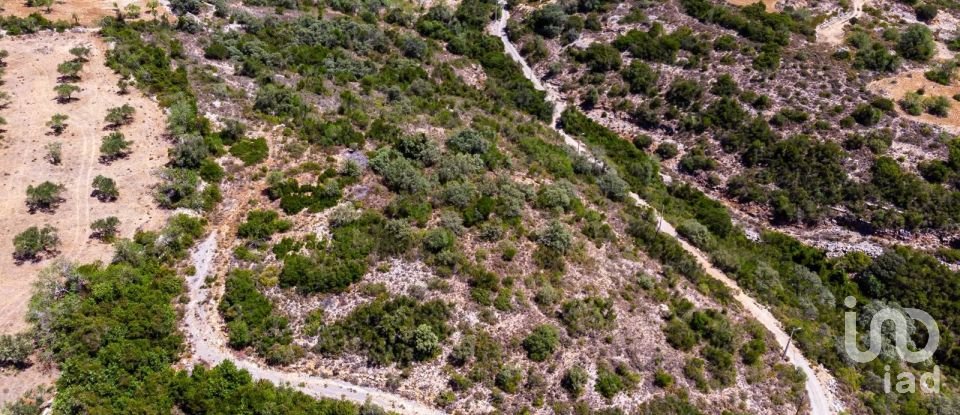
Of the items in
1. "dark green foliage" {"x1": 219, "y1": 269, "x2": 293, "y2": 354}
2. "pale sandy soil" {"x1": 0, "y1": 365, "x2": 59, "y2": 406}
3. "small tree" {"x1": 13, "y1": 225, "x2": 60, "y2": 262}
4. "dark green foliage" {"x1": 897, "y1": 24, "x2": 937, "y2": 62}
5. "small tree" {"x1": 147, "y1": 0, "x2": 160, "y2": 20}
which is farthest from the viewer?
"dark green foliage" {"x1": 897, "y1": 24, "x2": 937, "y2": 62}

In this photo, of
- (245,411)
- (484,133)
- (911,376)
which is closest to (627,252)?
(484,133)

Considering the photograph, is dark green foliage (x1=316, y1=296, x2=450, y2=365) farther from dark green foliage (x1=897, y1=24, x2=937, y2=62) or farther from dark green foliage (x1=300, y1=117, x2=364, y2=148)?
dark green foliage (x1=897, y1=24, x2=937, y2=62)

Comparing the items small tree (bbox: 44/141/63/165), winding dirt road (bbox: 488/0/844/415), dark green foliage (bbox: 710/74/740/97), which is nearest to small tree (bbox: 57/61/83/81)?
small tree (bbox: 44/141/63/165)

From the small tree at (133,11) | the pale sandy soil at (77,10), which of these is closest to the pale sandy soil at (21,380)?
the pale sandy soil at (77,10)

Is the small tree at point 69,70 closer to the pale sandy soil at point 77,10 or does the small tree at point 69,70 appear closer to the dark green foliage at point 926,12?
the pale sandy soil at point 77,10

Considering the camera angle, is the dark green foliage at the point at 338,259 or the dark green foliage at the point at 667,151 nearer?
the dark green foliage at the point at 338,259

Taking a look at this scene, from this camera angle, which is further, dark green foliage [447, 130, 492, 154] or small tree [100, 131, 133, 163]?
dark green foliage [447, 130, 492, 154]
